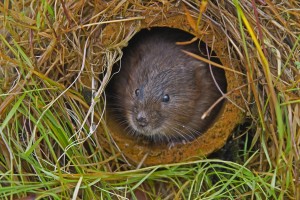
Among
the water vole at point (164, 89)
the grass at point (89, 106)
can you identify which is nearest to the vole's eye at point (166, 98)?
the water vole at point (164, 89)

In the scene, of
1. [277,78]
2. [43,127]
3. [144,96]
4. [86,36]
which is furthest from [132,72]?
[277,78]

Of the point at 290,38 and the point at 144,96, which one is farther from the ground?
the point at 290,38

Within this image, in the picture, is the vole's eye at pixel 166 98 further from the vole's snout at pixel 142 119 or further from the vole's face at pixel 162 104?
the vole's snout at pixel 142 119

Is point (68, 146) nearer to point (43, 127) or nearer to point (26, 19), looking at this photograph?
point (43, 127)

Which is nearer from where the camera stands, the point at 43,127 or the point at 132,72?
the point at 43,127

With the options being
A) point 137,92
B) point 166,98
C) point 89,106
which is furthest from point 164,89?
point 89,106

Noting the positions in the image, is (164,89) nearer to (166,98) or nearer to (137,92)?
(166,98)

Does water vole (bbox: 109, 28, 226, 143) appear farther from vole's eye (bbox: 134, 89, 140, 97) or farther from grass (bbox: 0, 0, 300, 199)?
grass (bbox: 0, 0, 300, 199)
